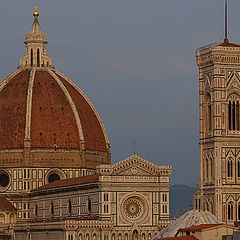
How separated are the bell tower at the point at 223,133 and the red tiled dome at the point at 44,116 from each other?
20.3 m

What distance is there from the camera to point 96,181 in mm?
137375

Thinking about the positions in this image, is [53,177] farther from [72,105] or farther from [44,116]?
[72,105]

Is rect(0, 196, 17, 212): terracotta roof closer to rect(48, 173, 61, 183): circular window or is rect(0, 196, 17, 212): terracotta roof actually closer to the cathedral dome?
the cathedral dome

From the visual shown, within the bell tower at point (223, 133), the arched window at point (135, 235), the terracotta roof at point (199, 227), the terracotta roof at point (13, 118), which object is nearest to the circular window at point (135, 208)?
the arched window at point (135, 235)

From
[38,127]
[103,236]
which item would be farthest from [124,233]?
[38,127]

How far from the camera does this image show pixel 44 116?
157 meters

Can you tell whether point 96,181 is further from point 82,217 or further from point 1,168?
point 1,168

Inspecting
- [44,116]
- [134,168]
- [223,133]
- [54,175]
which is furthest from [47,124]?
[223,133]

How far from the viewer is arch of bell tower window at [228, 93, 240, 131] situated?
5472 inches

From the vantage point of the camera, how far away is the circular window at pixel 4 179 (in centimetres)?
15538

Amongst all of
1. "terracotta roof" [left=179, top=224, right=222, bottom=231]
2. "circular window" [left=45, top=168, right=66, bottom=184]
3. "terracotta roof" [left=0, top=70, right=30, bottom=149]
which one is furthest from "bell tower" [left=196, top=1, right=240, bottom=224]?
"terracotta roof" [left=0, top=70, right=30, bottom=149]

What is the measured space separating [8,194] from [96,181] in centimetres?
2003

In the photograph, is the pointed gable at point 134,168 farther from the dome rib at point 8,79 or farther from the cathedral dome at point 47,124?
the dome rib at point 8,79

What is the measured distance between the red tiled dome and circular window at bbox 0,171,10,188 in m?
2.58
